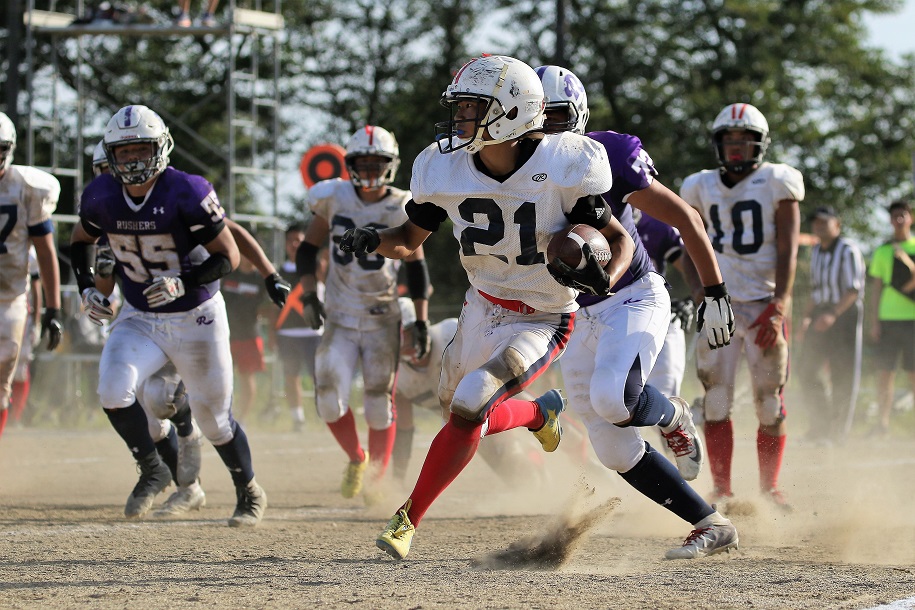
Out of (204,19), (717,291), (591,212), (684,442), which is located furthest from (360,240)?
(204,19)

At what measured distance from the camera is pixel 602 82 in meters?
27.8

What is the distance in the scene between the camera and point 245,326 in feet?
43.8

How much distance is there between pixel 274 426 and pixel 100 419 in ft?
6.45

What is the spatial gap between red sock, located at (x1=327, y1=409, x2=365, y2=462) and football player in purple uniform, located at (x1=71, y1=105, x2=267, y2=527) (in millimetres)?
1161

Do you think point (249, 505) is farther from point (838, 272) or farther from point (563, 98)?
point (838, 272)

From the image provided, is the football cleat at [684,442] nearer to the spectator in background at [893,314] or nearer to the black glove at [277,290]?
the black glove at [277,290]

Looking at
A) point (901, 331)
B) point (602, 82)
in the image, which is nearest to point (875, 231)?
point (602, 82)

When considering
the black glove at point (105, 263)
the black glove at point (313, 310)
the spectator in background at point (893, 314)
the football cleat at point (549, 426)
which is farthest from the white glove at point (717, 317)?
the spectator in background at point (893, 314)

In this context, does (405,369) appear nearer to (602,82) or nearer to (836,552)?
(836,552)

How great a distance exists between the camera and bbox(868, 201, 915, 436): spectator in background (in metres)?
12.3

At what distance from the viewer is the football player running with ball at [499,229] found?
4.86 m

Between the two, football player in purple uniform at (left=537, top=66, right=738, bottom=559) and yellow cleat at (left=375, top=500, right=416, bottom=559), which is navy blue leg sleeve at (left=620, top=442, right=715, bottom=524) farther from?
yellow cleat at (left=375, top=500, right=416, bottom=559)

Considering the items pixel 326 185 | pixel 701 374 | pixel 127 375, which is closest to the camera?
pixel 127 375

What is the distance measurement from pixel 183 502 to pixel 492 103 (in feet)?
11.1
